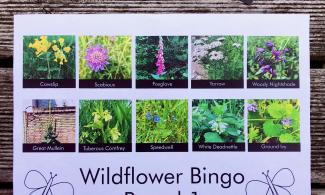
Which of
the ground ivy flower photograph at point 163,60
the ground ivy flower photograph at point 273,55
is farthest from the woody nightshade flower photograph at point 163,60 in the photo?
the ground ivy flower photograph at point 273,55

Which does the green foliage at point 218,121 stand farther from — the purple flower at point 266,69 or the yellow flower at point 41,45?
the yellow flower at point 41,45

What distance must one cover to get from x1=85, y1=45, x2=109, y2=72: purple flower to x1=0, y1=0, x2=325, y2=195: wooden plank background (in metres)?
0.06

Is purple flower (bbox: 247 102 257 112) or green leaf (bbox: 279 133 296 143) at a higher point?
purple flower (bbox: 247 102 257 112)

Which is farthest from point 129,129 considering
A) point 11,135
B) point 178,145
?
point 11,135

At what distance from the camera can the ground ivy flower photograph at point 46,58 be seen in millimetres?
803

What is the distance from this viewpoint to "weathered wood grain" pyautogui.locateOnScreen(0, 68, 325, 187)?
2.64 ft

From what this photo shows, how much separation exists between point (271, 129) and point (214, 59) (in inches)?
5.7

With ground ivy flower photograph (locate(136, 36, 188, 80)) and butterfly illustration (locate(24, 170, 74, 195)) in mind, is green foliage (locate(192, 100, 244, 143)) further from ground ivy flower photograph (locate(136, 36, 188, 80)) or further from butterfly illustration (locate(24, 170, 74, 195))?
butterfly illustration (locate(24, 170, 74, 195))

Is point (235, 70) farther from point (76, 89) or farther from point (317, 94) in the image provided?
point (76, 89)

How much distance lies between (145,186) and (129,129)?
0.09 m

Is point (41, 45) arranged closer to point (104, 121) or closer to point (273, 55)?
point (104, 121)

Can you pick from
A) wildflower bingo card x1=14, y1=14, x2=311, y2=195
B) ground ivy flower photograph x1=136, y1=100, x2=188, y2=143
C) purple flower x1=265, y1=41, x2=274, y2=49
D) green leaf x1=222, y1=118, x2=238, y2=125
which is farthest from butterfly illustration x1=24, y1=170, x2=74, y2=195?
purple flower x1=265, y1=41, x2=274, y2=49

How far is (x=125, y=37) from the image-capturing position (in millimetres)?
807

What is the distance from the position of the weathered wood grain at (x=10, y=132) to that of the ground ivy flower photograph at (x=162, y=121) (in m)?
0.21
